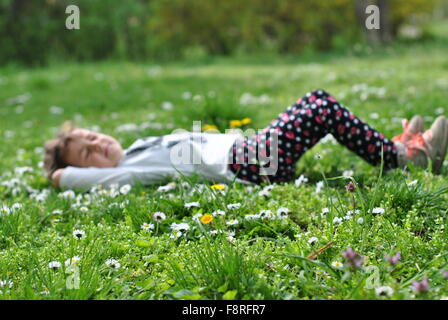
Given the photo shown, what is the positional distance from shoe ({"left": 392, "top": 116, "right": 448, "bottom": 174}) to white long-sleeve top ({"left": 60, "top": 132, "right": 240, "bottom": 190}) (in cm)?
117

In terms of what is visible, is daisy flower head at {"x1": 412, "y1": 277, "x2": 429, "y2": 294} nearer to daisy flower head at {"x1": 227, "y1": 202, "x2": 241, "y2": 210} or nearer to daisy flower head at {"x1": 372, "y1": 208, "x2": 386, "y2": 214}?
daisy flower head at {"x1": 372, "y1": 208, "x2": 386, "y2": 214}

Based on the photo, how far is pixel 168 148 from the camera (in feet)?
12.1

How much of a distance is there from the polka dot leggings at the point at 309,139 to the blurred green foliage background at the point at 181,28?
1154 cm

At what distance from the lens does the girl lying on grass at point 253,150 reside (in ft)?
11.0

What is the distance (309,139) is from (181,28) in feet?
42.8

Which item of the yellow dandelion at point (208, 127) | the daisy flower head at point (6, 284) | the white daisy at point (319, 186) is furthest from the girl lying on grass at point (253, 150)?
the daisy flower head at point (6, 284)

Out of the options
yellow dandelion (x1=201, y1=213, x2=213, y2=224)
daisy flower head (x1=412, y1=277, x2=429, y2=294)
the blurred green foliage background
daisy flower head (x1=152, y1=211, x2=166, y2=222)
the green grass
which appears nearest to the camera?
daisy flower head (x1=412, y1=277, x2=429, y2=294)

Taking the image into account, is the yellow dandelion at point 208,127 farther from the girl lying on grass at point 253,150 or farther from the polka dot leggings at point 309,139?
the polka dot leggings at point 309,139

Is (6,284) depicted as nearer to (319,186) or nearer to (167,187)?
(167,187)

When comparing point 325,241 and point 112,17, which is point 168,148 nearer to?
point 325,241

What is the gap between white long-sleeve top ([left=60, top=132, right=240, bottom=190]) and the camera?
3459 mm

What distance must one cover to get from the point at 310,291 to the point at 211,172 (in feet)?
5.55

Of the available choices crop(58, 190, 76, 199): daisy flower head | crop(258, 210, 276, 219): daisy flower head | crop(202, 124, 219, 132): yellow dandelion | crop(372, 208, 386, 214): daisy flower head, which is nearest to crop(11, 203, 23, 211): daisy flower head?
crop(58, 190, 76, 199): daisy flower head
